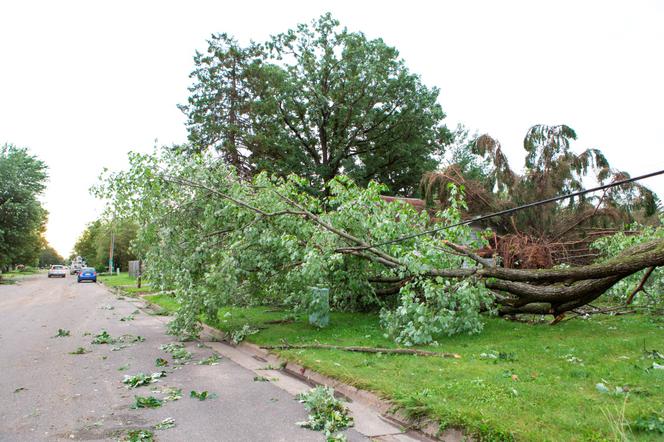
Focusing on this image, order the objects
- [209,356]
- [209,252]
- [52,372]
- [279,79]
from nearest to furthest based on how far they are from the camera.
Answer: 1. [52,372]
2. [209,356]
3. [209,252]
4. [279,79]

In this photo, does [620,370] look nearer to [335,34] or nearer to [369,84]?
[369,84]

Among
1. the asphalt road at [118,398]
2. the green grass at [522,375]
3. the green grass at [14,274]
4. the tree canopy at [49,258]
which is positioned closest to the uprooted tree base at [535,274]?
the green grass at [522,375]

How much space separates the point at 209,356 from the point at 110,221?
15.5 feet

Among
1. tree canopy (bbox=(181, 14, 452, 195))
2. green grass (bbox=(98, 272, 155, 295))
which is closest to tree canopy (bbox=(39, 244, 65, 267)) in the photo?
green grass (bbox=(98, 272, 155, 295))

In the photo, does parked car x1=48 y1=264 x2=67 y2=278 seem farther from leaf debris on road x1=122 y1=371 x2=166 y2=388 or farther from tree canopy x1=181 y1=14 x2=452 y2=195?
leaf debris on road x1=122 y1=371 x2=166 y2=388

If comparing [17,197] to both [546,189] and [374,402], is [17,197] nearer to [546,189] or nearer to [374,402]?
[546,189]

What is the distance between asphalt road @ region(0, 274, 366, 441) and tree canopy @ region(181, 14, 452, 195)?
18.2 meters

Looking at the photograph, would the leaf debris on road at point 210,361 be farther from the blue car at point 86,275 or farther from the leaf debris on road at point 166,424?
the blue car at point 86,275

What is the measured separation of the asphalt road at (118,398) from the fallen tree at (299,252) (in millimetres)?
1664

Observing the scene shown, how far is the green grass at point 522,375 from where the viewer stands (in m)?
4.04

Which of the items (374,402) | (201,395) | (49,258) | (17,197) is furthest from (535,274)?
(49,258)

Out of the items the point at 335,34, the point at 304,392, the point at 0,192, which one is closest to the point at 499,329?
the point at 304,392

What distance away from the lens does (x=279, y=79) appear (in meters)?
26.8

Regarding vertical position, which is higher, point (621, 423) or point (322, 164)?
point (322, 164)
